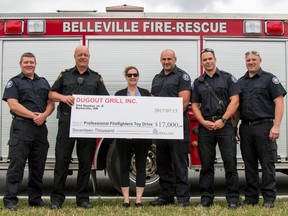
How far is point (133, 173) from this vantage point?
247 inches

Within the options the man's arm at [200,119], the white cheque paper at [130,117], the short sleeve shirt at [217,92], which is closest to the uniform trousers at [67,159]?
the white cheque paper at [130,117]

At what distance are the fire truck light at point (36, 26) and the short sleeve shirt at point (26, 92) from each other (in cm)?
124

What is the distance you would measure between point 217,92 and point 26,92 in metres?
2.29

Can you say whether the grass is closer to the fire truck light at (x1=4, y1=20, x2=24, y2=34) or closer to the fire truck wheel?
the fire truck wheel

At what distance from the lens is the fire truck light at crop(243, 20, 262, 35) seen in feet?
20.3

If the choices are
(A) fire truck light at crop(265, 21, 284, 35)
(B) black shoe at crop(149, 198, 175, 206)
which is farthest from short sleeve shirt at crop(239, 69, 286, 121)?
(B) black shoe at crop(149, 198, 175, 206)

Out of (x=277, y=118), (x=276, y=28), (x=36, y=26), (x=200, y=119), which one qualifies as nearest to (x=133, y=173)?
(x=200, y=119)

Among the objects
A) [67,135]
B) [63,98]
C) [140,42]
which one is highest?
[140,42]

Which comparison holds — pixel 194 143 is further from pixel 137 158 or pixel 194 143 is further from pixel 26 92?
pixel 26 92

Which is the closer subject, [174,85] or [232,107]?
[232,107]

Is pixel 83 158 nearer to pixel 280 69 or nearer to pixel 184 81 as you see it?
pixel 184 81

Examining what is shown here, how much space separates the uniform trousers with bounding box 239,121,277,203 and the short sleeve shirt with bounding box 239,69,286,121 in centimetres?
13

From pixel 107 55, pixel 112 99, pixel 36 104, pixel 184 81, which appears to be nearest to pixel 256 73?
pixel 184 81

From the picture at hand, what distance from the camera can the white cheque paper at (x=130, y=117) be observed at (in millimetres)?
5168
